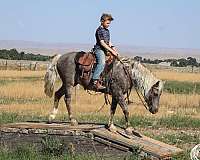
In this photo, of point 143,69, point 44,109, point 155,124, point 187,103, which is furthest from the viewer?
point 187,103

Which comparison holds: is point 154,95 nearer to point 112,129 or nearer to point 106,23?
point 112,129

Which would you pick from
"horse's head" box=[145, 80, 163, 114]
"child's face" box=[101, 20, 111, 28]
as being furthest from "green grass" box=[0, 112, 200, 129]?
"child's face" box=[101, 20, 111, 28]

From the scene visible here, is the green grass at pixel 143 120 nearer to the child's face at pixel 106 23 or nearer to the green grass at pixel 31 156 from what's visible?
the child's face at pixel 106 23

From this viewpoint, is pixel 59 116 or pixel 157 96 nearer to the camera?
pixel 157 96

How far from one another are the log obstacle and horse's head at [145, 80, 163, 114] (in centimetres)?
74

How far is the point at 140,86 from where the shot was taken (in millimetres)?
11078

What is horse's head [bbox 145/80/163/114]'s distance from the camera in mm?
11047

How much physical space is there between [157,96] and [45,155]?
2.84 m

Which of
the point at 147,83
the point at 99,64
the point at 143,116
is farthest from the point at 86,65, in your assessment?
the point at 143,116

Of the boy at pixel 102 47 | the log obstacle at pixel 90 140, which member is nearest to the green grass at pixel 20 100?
the log obstacle at pixel 90 140

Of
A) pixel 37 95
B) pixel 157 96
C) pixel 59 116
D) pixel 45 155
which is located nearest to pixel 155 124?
pixel 59 116

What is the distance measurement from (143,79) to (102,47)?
3.80 feet

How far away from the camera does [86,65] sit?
37.1 ft

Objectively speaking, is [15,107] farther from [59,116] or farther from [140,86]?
[140,86]
